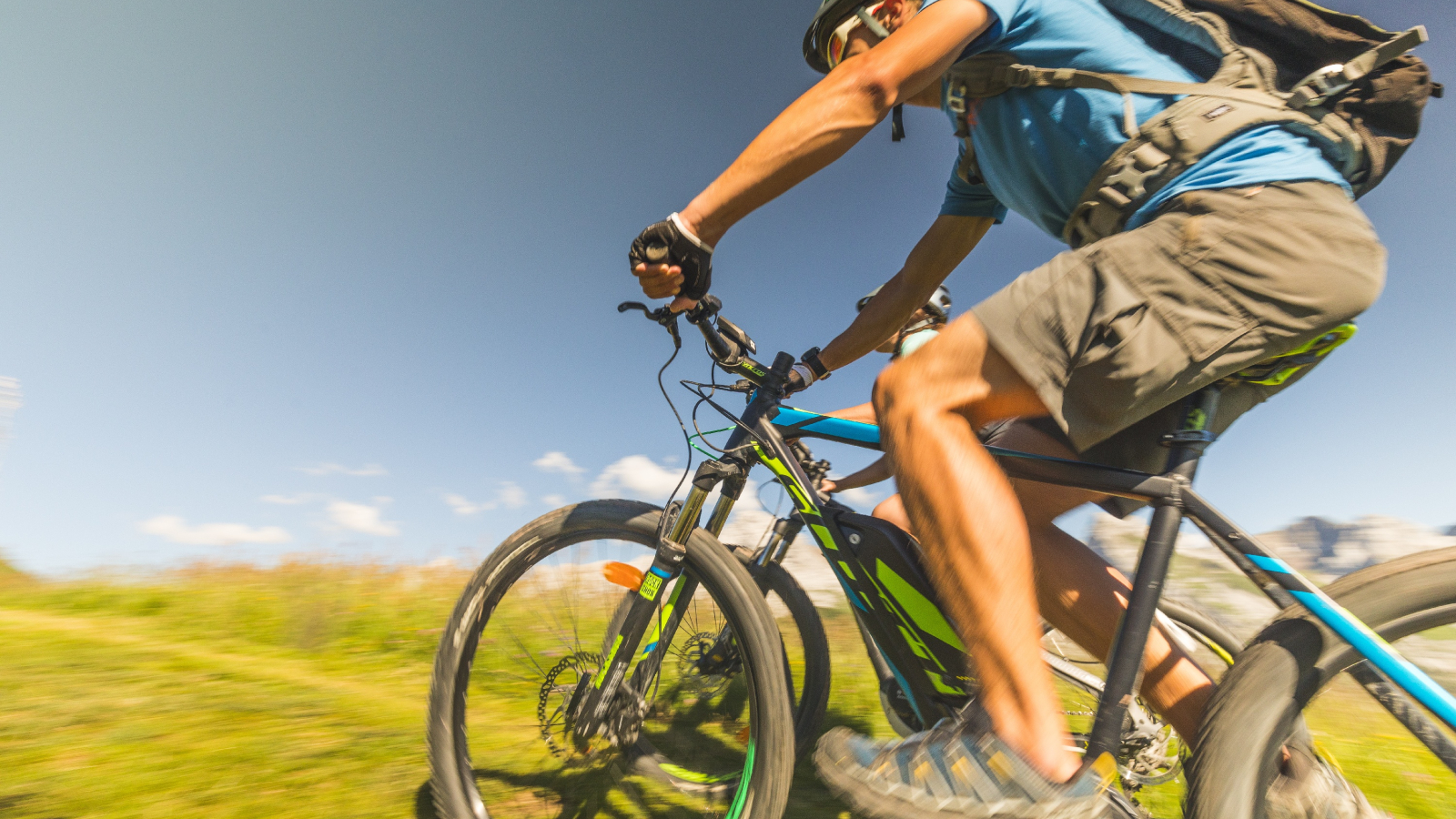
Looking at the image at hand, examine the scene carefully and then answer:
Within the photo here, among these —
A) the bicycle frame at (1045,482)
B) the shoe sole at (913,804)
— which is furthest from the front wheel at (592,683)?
the shoe sole at (913,804)

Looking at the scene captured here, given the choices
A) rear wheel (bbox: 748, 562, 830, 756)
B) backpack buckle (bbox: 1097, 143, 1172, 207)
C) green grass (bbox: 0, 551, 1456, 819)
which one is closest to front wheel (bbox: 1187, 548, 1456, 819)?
green grass (bbox: 0, 551, 1456, 819)

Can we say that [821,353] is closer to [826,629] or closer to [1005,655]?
[1005,655]

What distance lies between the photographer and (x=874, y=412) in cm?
131

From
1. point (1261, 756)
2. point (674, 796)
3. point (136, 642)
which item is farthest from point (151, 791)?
point (1261, 756)

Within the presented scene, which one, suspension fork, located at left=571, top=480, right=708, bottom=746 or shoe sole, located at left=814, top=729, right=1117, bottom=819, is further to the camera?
suspension fork, located at left=571, top=480, right=708, bottom=746

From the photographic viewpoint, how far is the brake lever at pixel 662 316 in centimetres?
175

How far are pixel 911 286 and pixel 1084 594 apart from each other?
3.57ft

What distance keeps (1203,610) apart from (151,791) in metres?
3.47

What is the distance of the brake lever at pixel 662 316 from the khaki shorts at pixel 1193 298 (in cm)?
95

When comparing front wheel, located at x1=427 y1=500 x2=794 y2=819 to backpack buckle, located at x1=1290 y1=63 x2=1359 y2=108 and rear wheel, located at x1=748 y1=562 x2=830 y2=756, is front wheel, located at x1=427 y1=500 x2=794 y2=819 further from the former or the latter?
backpack buckle, located at x1=1290 y1=63 x2=1359 y2=108

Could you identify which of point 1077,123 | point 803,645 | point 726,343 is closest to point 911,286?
point 726,343

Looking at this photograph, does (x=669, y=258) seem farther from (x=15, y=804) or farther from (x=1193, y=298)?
(x=15, y=804)

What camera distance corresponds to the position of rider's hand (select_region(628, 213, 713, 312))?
4.32 ft

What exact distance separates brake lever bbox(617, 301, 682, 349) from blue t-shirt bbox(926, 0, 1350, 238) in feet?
Answer: 3.05
